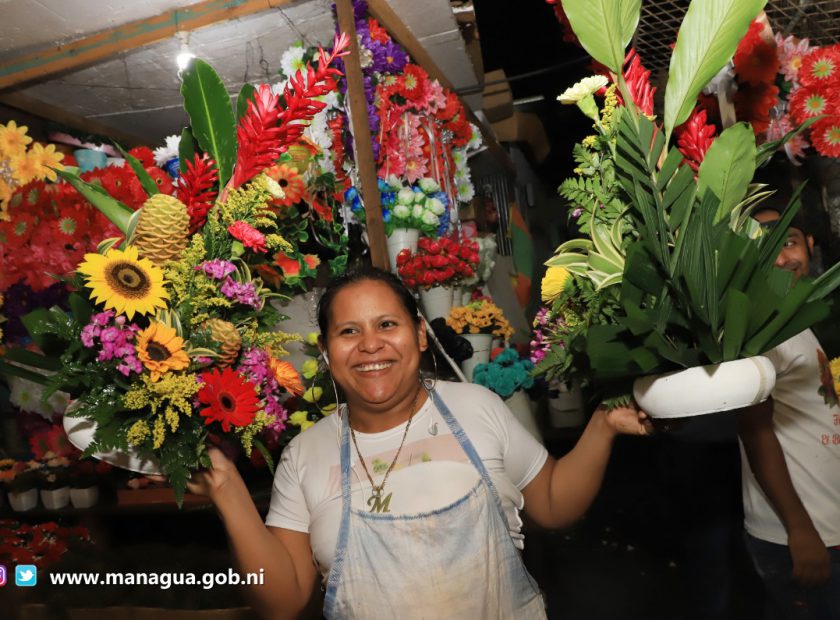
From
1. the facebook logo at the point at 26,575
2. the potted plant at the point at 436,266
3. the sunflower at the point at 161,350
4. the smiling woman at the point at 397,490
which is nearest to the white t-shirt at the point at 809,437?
the smiling woman at the point at 397,490

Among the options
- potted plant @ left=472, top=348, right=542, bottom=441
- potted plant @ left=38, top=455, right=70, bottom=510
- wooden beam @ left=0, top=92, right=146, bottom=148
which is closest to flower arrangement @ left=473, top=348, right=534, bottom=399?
potted plant @ left=472, top=348, right=542, bottom=441

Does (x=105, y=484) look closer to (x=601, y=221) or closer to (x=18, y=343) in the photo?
(x=18, y=343)

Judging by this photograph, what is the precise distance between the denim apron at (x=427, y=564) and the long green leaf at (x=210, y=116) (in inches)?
31.8

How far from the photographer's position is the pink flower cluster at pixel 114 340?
3.73 ft

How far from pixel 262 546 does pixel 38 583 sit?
170cm

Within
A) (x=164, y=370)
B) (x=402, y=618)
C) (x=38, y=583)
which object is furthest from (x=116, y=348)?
(x=38, y=583)

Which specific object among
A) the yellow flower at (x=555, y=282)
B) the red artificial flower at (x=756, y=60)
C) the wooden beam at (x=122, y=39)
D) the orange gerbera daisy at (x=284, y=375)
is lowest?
the orange gerbera daisy at (x=284, y=375)

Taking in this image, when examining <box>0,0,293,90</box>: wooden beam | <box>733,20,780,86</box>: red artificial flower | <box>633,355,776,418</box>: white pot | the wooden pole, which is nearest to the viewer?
<box>633,355,776,418</box>: white pot

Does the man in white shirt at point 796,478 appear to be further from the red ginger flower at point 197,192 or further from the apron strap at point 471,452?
the red ginger flower at point 197,192

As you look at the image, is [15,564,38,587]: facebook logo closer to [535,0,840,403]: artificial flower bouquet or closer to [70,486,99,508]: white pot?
[70,486,99,508]: white pot

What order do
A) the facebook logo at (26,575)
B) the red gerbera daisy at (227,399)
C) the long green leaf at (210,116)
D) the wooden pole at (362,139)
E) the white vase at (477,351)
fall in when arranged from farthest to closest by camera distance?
the white vase at (477,351)
the facebook logo at (26,575)
the wooden pole at (362,139)
the long green leaf at (210,116)
the red gerbera daisy at (227,399)

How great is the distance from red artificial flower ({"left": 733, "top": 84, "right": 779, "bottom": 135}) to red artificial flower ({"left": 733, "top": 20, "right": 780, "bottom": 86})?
0.12 ft

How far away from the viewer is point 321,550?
4.35 ft

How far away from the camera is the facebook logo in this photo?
2314 millimetres
